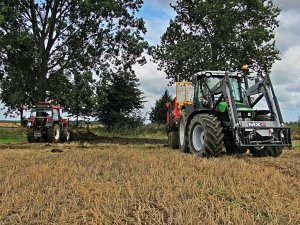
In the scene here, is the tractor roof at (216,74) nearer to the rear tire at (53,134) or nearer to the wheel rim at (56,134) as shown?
the rear tire at (53,134)

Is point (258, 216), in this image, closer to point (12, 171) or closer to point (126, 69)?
point (12, 171)

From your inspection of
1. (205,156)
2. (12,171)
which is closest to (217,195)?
(12,171)

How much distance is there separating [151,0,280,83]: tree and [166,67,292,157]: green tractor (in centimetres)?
1856

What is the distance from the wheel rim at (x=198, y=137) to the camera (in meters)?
12.1

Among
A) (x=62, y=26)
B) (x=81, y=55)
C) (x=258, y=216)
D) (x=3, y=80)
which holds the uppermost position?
(x=62, y=26)

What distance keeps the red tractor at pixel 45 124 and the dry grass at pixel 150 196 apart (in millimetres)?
14803

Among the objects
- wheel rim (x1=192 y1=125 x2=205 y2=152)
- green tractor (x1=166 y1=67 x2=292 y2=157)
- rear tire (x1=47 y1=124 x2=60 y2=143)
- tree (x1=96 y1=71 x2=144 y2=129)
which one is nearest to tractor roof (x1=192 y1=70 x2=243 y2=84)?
green tractor (x1=166 y1=67 x2=292 y2=157)

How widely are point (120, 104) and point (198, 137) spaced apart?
2471cm

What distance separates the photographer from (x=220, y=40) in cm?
3266

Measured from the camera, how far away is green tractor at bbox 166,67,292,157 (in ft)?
35.6

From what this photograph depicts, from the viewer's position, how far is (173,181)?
273 inches

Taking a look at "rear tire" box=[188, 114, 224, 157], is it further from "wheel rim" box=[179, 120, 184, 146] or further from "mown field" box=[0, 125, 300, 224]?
"wheel rim" box=[179, 120, 184, 146]

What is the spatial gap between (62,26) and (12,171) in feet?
70.0

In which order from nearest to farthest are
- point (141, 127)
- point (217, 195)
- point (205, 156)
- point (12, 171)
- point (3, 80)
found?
point (217, 195)
point (12, 171)
point (205, 156)
point (3, 80)
point (141, 127)
